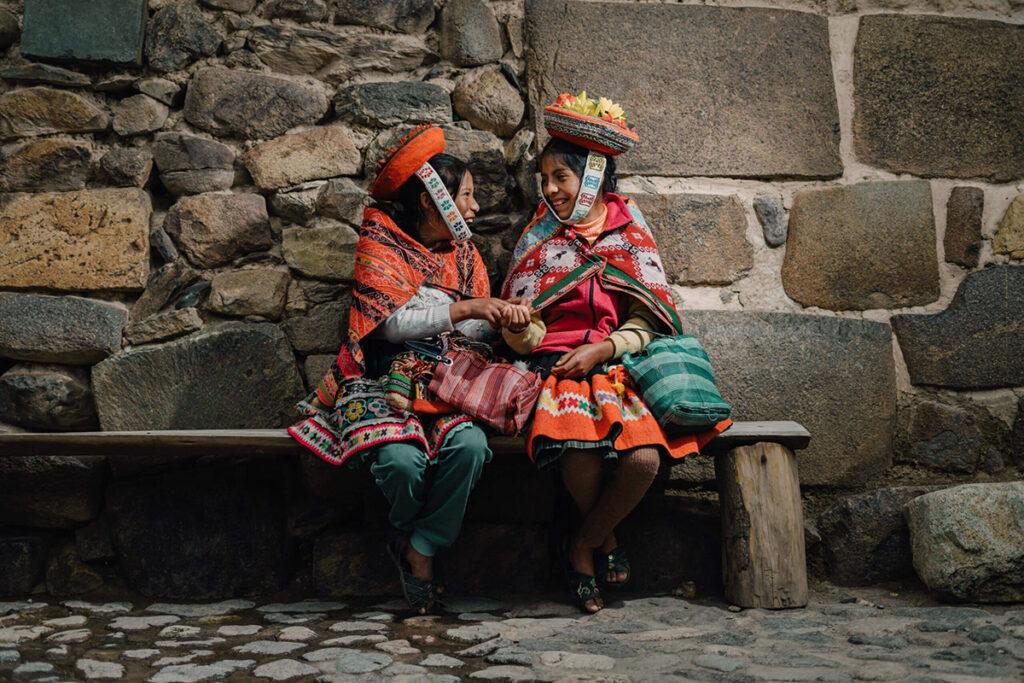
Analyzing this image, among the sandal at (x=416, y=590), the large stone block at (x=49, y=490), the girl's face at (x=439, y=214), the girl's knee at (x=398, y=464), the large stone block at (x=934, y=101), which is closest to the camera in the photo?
the girl's knee at (x=398, y=464)

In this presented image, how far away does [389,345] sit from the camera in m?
2.83

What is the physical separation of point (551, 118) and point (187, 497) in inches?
65.3

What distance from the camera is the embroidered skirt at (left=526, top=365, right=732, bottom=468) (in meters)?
2.54

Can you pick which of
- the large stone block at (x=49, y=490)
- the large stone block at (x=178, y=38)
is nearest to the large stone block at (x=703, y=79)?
the large stone block at (x=178, y=38)

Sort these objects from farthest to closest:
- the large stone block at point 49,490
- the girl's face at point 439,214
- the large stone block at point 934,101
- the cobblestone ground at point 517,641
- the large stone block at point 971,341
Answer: the large stone block at point 934,101
the large stone block at point 971,341
the large stone block at point 49,490
the girl's face at point 439,214
the cobblestone ground at point 517,641

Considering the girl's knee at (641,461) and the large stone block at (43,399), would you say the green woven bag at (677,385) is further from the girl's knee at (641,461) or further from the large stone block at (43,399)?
the large stone block at (43,399)

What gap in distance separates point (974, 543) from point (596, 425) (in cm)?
111

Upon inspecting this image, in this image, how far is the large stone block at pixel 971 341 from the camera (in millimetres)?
3172

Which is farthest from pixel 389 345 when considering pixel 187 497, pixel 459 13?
pixel 459 13

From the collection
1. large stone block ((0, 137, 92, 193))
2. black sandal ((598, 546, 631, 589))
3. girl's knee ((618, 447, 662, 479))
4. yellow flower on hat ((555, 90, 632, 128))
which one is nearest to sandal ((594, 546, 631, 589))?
black sandal ((598, 546, 631, 589))

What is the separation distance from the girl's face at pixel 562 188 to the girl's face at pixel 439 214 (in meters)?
0.24

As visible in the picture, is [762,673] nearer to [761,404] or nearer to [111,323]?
[761,404]

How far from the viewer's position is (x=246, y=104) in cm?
317

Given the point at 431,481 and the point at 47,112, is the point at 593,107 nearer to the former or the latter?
the point at 431,481
